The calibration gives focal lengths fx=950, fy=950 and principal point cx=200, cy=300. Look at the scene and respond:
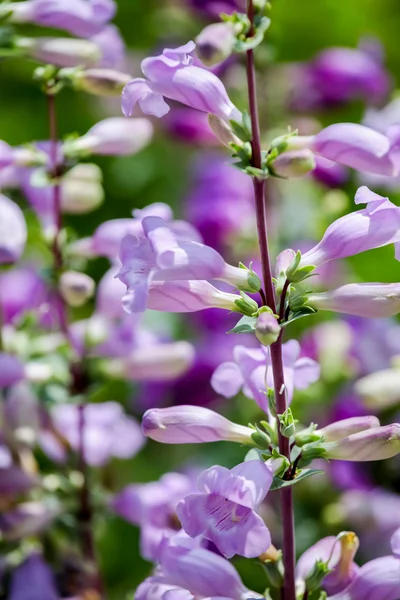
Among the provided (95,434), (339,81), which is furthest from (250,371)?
(339,81)

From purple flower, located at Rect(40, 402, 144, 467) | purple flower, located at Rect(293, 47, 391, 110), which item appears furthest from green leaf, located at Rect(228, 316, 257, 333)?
purple flower, located at Rect(293, 47, 391, 110)

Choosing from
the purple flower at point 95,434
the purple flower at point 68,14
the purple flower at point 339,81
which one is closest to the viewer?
the purple flower at point 68,14

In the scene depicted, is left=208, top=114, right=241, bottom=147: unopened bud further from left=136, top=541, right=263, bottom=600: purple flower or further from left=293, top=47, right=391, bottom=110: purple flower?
left=293, top=47, right=391, bottom=110: purple flower

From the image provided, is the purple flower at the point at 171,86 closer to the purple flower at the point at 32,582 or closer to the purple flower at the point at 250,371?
the purple flower at the point at 250,371

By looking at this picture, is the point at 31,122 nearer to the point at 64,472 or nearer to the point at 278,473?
the point at 64,472

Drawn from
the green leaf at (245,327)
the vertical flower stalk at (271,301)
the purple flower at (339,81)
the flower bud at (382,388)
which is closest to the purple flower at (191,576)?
the vertical flower stalk at (271,301)
